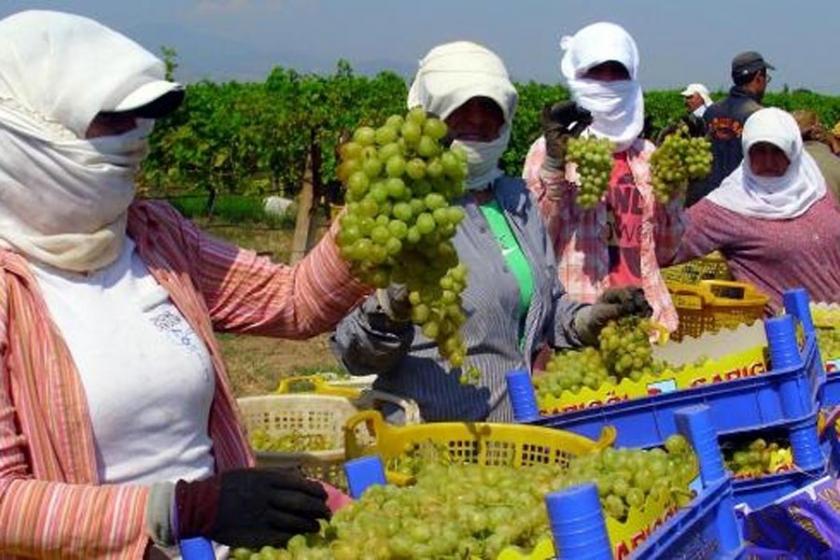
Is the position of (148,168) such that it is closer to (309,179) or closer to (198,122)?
(198,122)

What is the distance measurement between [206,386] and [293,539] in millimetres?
498

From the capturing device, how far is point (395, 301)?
2.61 metres

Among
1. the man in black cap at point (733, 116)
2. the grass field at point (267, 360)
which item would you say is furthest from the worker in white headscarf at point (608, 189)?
the grass field at point (267, 360)

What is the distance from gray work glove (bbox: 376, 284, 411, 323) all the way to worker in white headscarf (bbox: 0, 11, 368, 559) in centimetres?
38

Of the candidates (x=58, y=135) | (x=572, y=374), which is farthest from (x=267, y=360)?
(x=58, y=135)

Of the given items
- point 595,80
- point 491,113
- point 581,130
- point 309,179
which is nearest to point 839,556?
point 491,113

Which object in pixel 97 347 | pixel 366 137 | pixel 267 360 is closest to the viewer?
pixel 97 347

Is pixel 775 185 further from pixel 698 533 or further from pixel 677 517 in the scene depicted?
pixel 677 517

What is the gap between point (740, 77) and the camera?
28.6 ft

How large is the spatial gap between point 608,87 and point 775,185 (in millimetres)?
872

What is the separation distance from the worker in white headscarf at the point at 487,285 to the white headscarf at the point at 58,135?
2.95 ft

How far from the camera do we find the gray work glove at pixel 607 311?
11.1 feet

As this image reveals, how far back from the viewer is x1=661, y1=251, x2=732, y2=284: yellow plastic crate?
5.66 metres

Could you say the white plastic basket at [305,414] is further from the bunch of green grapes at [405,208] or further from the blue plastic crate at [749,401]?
the bunch of green grapes at [405,208]
